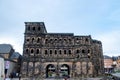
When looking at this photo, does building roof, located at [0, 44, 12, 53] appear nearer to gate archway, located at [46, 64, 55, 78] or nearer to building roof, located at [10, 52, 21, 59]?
building roof, located at [10, 52, 21, 59]

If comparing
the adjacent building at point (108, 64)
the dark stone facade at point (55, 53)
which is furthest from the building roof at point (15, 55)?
the adjacent building at point (108, 64)

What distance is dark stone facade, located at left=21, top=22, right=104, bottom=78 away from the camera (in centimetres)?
6838

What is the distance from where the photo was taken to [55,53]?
70.1 metres

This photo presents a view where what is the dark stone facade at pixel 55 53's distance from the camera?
68375 mm

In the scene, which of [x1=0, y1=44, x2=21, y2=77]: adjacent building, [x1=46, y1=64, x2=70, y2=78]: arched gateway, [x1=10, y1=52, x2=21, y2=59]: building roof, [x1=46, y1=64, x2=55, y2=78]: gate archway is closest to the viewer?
[x1=46, y1=64, x2=70, y2=78]: arched gateway

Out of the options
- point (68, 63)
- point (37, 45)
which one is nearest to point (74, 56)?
point (68, 63)

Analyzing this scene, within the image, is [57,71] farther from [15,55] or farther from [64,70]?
[15,55]

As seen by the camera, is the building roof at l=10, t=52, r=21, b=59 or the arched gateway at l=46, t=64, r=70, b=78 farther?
the building roof at l=10, t=52, r=21, b=59

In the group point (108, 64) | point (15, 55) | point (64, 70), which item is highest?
point (15, 55)

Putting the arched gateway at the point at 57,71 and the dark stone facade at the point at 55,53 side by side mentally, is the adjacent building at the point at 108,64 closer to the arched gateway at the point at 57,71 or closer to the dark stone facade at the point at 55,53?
the dark stone facade at the point at 55,53

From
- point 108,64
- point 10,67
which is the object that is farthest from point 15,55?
point 108,64

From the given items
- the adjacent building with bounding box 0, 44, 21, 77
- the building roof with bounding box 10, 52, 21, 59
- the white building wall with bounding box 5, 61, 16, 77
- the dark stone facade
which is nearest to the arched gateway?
the dark stone facade

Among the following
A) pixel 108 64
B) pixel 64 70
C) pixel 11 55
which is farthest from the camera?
pixel 108 64

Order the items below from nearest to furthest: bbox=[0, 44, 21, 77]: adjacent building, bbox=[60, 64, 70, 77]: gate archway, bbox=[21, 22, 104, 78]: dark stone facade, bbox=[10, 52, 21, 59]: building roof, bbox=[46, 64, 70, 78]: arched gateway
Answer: bbox=[21, 22, 104, 78]: dark stone facade
bbox=[46, 64, 70, 78]: arched gateway
bbox=[60, 64, 70, 77]: gate archway
bbox=[0, 44, 21, 77]: adjacent building
bbox=[10, 52, 21, 59]: building roof
